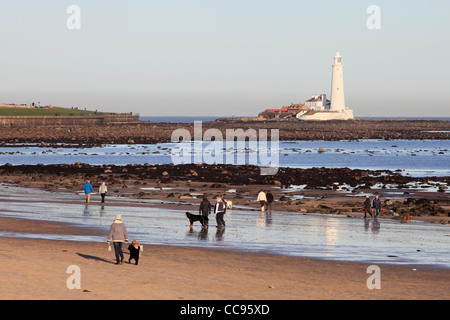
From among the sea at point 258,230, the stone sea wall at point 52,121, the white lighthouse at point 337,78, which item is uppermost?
the white lighthouse at point 337,78

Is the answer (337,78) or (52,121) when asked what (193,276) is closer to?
(52,121)

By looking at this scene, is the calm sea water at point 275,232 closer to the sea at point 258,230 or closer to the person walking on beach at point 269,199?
the sea at point 258,230

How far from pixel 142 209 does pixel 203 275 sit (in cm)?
1619

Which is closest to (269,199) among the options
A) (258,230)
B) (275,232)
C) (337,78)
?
(258,230)

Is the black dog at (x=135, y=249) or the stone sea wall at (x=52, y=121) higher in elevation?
the stone sea wall at (x=52, y=121)

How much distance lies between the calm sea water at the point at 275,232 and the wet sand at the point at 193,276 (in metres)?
1.50

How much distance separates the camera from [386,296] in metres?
16.2

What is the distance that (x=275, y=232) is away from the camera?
27062 millimetres

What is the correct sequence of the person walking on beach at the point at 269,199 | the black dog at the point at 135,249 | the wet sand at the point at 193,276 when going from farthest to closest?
the person walking on beach at the point at 269,199, the black dog at the point at 135,249, the wet sand at the point at 193,276

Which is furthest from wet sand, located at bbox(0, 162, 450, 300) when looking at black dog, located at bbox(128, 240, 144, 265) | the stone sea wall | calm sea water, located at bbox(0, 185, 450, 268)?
the stone sea wall

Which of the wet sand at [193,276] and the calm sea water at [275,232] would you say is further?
the calm sea water at [275,232]

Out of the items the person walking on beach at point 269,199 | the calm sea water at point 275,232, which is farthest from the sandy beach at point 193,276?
the person walking on beach at point 269,199

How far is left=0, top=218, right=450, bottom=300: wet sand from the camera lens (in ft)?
52.0

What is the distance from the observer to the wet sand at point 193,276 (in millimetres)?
15859
